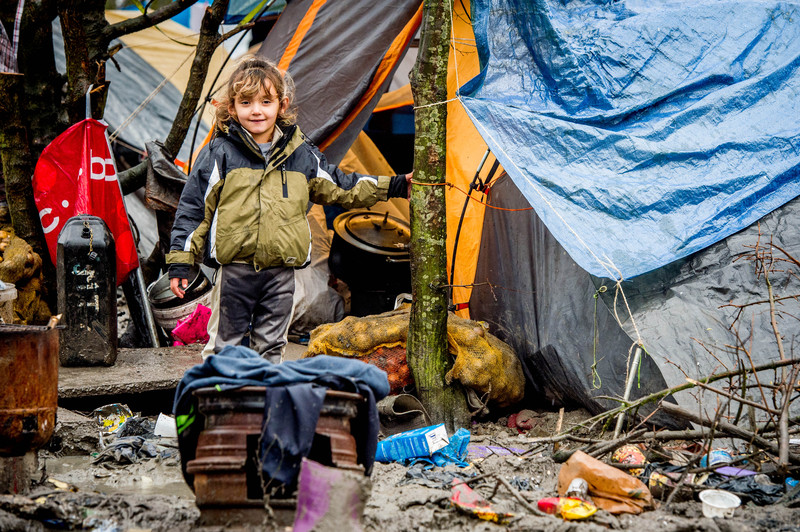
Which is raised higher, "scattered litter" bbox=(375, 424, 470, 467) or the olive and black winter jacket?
the olive and black winter jacket

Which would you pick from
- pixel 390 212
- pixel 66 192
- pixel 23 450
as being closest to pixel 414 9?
pixel 390 212

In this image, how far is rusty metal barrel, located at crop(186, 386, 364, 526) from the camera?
200cm

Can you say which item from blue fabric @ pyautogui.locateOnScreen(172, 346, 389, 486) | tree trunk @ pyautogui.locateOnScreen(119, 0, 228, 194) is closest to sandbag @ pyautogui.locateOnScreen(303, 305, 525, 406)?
blue fabric @ pyautogui.locateOnScreen(172, 346, 389, 486)

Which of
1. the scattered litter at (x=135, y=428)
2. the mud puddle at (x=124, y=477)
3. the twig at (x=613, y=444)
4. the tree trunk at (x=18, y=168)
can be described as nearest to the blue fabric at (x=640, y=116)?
the twig at (x=613, y=444)

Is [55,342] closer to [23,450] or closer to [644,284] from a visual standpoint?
[23,450]

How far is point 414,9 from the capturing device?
4.67m

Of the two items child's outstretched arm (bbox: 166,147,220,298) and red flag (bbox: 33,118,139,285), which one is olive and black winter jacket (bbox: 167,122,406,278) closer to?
child's outstretched arm (bbox: 166,147,220,298)

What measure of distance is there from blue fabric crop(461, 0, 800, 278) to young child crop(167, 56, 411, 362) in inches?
39.4

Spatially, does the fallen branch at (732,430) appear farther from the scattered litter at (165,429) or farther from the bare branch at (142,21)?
the bare branch at (142,21)

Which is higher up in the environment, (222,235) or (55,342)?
(222,235)

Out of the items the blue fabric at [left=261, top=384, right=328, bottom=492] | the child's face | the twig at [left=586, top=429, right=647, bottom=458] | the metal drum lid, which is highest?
the child's face

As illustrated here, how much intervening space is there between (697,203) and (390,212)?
2810 millimetres

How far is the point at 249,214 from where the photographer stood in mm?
3311

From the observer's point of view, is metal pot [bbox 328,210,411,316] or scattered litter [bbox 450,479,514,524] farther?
metal pot [bbox 328,210,411,316]
